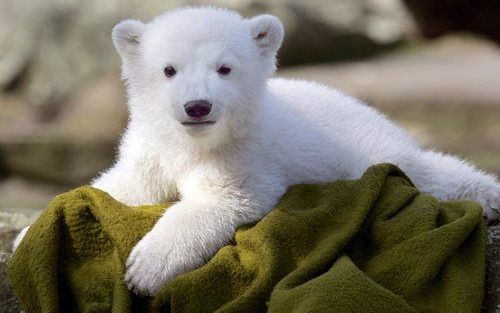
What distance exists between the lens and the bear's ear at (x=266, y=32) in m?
3.03

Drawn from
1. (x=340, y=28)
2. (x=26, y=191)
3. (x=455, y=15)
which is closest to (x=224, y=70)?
(x=455, y=15)

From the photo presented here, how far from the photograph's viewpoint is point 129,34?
9.84 feet

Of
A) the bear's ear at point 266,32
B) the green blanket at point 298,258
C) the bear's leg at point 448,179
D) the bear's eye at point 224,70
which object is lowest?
the bear's leg at point 448,179

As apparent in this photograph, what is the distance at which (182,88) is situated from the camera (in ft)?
8.93

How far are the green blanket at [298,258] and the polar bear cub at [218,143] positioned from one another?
9cm

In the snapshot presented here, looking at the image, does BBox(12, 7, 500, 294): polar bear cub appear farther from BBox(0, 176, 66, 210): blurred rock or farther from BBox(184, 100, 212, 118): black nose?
BBox(0, 176, 66, 210): blurred rock

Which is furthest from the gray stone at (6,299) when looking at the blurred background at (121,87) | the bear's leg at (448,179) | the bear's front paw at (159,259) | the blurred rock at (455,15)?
the blurred background at (121,87)

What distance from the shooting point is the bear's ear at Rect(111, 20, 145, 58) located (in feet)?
9.82

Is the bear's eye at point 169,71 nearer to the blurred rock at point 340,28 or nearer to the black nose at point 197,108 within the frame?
the black nose at point 197,108

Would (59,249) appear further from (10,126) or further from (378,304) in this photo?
(10,126)

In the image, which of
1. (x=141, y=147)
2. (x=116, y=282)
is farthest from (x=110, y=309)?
(x=141, y=147)

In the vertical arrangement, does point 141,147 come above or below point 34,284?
above

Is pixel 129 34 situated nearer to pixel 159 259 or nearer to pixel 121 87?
pixel 159 259

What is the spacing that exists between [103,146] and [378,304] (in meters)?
6.89
